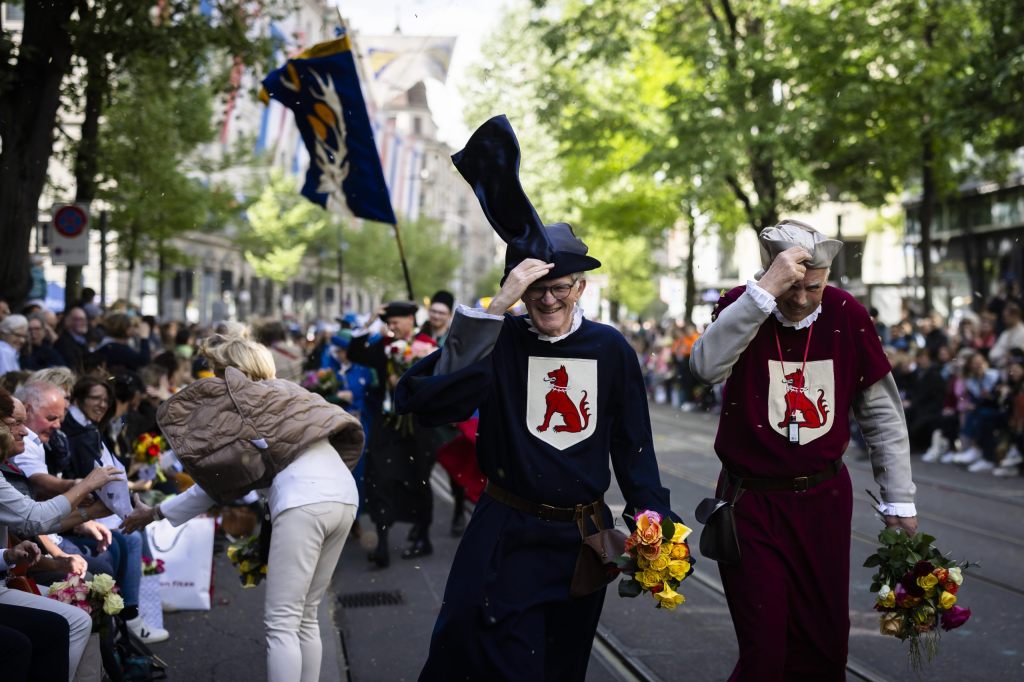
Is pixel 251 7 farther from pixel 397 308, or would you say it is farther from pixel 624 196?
pixel 624 196

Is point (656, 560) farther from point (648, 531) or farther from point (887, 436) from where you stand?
point (887, 436)

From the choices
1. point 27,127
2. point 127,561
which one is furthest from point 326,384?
point 27,127

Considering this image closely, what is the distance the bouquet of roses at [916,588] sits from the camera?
4273mm

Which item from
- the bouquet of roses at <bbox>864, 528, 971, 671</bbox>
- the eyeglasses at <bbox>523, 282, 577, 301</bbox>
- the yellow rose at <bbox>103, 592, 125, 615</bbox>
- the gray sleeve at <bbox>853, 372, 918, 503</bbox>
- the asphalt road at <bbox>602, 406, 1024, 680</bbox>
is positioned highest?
the eyeglasses at <bbox>523, 282, 577, 301</bbox>

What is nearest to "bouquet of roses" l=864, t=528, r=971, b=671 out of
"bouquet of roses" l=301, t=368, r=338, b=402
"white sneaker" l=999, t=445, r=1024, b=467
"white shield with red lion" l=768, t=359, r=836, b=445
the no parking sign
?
"white shield with red lion" l=768, t=359, r=836, b=445

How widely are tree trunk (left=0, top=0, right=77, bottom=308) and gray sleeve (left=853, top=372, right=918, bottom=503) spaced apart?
455 inches

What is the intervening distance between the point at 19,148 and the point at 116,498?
10.2m

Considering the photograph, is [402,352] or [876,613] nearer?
[876,613]

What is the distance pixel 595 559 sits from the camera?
4.00 meters

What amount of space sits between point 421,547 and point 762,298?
18.7ft

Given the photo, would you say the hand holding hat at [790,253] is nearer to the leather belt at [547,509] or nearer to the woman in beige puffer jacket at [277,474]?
the leather belt at [547,509]

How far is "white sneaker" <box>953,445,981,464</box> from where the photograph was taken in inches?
600

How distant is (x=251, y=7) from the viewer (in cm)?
1730

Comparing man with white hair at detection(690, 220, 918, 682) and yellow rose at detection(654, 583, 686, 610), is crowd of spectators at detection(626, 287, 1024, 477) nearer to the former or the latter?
man with white hair at detection(690, 220, 918, 682)
